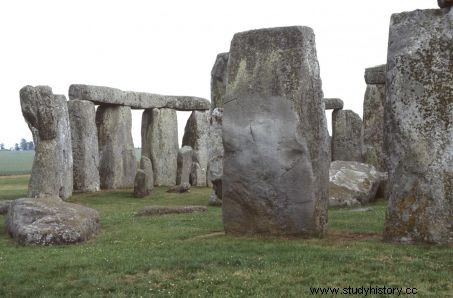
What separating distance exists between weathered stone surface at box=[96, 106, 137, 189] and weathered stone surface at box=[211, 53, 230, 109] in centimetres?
662

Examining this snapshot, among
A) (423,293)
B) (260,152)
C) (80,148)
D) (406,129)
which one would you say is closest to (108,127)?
(80,148)

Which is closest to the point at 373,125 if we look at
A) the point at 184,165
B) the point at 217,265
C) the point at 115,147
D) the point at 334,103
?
the point at 334,103

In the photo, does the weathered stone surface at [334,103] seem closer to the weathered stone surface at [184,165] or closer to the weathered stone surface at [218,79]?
the weathered stone surface at [184,165]

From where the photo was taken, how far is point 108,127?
27016 millimetres

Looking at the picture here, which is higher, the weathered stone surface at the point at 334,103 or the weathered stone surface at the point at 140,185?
the weathered stone surface at the point at 334,103

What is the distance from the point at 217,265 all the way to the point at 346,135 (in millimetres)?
23042

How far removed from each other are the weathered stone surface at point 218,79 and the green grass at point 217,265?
362 inches

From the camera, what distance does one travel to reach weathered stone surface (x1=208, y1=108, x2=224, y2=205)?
60.5 feet

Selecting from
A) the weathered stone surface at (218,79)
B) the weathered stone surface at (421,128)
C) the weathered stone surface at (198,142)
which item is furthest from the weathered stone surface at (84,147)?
the weathered stone surface at (421,128)

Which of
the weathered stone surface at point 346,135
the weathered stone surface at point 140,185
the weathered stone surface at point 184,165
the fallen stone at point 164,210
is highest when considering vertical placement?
the weathered stone surface at point 346,135

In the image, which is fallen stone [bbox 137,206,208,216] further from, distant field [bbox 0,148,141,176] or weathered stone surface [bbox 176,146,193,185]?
distant field [bbox 0,148,141,176]

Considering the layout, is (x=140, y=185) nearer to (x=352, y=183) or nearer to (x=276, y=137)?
(x=352, y=183)

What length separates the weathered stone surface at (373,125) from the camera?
25188mm

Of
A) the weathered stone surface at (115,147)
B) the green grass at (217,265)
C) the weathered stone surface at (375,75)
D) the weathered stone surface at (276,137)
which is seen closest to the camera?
the green grass at (217,265)
